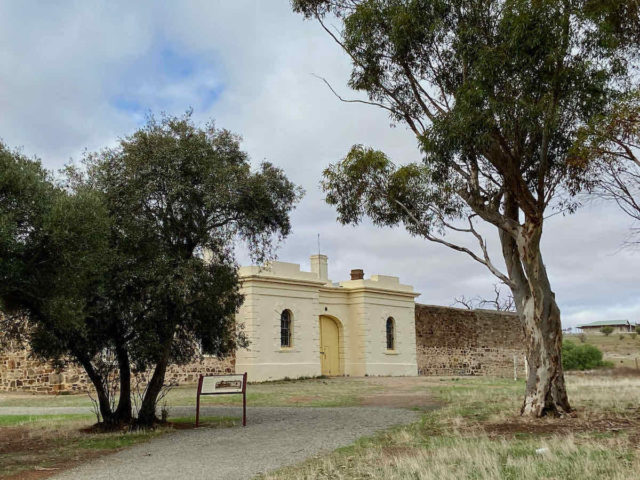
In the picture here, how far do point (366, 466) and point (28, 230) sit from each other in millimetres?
5092

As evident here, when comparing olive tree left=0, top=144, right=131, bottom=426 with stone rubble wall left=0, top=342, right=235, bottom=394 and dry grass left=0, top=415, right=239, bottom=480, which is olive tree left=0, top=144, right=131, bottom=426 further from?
stone rubble wall left=0, top=342, right=235, bottom=394

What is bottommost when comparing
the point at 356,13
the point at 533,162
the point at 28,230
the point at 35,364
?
the point at 35,364

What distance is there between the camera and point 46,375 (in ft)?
72.3

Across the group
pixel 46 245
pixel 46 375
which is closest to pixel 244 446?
pixel 46 245

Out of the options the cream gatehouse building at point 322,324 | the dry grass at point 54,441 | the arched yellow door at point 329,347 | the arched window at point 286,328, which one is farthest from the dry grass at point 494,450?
the arched yellow door at point 329,347

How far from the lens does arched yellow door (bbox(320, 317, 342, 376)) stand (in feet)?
93.8

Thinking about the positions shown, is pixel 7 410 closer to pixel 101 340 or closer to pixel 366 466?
pixel 101 340

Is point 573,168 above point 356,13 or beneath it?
beneath

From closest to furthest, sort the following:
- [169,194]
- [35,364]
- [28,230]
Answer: [28,230] < [169,194] < [35,364]

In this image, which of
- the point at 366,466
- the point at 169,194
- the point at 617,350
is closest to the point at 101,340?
the point at 169,194

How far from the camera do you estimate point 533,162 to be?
43.1 ft

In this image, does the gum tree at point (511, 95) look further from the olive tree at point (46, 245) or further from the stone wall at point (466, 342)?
the stone wall at point (466, 342)

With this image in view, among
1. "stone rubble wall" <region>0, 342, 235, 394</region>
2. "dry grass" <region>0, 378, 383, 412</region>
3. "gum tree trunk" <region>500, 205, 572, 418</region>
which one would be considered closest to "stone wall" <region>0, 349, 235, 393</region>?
"stone rubble wall" <region>0, 342, 235, 394</region>

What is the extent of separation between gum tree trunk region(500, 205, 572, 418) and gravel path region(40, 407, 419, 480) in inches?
90.6
